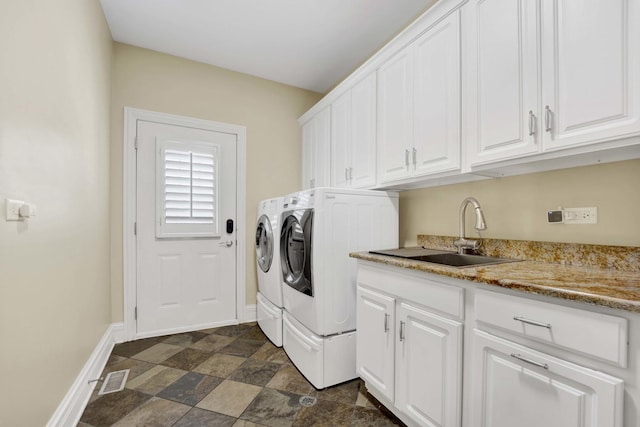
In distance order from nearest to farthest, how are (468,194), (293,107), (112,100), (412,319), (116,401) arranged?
(412,319) → (116,401) → (468,194) → (112,100) → (293,107)

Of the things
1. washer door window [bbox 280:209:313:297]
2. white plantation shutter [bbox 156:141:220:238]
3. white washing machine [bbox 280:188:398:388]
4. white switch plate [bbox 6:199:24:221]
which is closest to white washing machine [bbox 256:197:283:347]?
washer door window [bbox 280:209:313:297]

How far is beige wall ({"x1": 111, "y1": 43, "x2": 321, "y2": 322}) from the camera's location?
8.84ft

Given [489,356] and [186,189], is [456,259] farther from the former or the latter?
[186,189]

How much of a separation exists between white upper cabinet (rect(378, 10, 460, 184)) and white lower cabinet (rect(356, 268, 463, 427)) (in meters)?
0.76

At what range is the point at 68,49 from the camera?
1.57 meters

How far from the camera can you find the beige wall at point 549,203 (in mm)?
1256

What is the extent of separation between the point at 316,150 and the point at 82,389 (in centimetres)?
264

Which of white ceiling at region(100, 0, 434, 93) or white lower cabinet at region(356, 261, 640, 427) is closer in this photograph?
white lower cabinet at region(356, 261, 640, 427)

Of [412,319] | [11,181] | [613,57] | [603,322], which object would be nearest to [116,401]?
[11,181]

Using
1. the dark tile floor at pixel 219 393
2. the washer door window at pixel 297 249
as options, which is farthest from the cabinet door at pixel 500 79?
the dark tile floor at pixel 219 393

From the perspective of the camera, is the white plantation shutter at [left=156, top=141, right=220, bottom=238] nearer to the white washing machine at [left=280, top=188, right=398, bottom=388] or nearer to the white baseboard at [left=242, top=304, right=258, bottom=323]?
the white baseboard at [left=242, top=304, right=258, bottom=323]

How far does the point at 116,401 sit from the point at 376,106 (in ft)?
8.75

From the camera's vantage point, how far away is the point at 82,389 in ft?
5.64

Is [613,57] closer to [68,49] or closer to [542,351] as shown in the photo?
[542,351]
